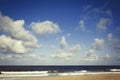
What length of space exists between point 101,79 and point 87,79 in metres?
1.09

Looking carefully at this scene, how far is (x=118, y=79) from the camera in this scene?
18625mm

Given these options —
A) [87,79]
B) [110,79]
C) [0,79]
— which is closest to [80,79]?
[87,79]

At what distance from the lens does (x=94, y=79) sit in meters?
18.5

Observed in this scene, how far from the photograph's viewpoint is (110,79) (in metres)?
18.7

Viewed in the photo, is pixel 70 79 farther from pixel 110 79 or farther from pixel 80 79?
pixel 110 79

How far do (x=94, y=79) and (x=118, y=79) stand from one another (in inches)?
73.8

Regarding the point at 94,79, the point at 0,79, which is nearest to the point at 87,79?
the point at 94,79

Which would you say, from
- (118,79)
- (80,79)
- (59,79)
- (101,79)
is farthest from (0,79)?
(118,79)

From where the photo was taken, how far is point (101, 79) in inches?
731

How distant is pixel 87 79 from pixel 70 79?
53.0 inches

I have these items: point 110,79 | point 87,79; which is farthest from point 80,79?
point 110,79

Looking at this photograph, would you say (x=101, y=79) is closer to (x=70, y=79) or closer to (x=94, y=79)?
(x=94, y=79)

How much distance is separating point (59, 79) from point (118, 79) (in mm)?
4570

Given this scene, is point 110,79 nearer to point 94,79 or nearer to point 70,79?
point 94,79
